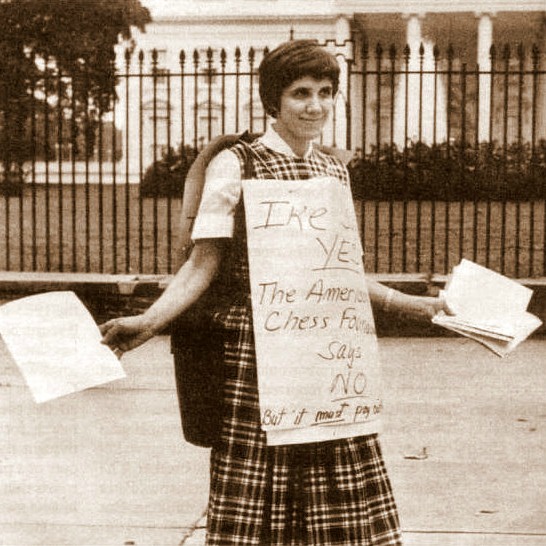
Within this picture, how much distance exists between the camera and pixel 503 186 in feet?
33.9

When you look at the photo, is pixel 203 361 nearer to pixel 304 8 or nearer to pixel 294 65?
pixel 294 65

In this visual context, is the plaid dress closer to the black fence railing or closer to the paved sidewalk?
the black fence railing

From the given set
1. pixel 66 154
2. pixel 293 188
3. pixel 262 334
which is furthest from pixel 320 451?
pixel 66 154

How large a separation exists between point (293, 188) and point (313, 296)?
0.26 metres

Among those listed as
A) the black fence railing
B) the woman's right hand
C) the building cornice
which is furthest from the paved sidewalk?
the building cornice

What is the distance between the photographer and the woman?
3295 mm

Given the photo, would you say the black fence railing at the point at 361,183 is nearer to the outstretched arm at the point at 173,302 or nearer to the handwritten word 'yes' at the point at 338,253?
the outstretched arm at the point at 173,302

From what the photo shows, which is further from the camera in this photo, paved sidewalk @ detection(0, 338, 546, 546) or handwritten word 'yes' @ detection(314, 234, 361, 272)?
paved sidewalk @ detection(0, 338, 546, 546)

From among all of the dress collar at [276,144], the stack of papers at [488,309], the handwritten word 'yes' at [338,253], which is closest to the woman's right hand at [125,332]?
the handwritten word 'yes' at [338,253]

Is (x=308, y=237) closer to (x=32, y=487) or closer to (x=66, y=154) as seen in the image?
(x=32, y=487)

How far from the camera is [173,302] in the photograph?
129 inches

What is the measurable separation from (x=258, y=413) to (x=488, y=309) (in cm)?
67

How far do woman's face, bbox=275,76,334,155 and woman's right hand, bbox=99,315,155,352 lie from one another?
0.60 meters

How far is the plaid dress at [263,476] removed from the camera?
130 inches
